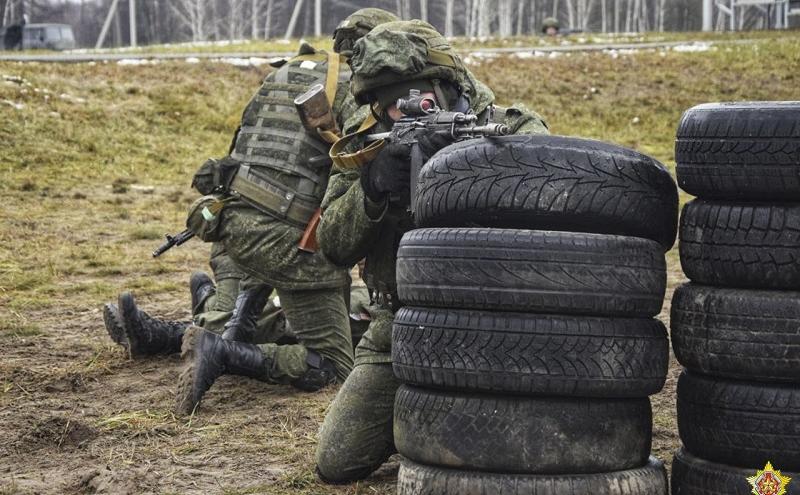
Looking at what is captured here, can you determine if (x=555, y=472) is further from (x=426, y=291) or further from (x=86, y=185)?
(x=86, y=185)

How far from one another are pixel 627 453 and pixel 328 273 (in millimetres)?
2884

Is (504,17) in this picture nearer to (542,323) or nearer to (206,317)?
(206,317)

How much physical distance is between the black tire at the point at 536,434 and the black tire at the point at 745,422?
0.56 ft

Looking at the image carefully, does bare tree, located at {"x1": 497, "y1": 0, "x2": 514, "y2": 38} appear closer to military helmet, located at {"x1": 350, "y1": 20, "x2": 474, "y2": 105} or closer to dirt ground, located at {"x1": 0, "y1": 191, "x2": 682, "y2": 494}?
dirt ground, located at {"x1": 0, "y1": 191, "x2": 682, "y2": 494}

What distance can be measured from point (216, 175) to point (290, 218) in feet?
1.69

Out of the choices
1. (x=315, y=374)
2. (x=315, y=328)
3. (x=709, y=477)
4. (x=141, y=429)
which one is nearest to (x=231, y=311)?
(x=315, y=328)

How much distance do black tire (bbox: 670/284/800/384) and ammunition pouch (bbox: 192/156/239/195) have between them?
3.32m

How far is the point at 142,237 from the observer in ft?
38.0

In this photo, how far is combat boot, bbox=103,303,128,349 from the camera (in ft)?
23.8

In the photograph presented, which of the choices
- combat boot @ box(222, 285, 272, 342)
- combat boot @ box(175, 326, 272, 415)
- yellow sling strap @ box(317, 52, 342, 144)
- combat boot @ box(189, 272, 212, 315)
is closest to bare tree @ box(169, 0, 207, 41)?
combat boot @ box(189, 272, 212, 315)

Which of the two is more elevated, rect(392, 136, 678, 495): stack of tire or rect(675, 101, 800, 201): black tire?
rect(675, 101, 800, 201): black tire

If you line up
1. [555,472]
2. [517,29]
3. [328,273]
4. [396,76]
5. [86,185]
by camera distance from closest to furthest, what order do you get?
[555,472], [396,76], [328,273], [86,185], [517,29]

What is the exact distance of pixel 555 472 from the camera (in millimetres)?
3594

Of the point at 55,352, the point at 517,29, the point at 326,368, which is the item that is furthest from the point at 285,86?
the point at 517,29
